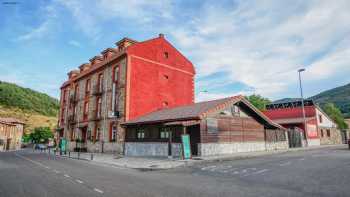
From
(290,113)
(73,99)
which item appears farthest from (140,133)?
(290,113)

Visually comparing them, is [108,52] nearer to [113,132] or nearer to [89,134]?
[89,134]

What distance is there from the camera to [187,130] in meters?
19.7

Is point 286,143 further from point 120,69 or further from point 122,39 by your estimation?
point 122,39

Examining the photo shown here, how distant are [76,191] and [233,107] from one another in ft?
56.6

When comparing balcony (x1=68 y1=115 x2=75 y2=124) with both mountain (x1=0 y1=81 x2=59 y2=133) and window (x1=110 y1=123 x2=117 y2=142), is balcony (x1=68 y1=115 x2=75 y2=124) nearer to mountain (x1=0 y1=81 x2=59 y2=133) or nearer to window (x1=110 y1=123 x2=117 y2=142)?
window (x1=110 y1=123 x2=117 y2=142)

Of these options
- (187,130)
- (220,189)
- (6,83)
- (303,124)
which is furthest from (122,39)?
(6,83)

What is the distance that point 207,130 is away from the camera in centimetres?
1908

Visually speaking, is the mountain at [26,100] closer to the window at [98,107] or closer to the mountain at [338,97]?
the window at [98,107]

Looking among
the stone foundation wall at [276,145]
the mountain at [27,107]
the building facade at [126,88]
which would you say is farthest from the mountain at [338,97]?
the mountain at [27,107]

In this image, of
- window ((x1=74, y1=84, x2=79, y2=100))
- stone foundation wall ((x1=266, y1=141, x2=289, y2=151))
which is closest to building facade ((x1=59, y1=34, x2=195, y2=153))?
window ((x1=74, y1=84, x2=79, y2=100))

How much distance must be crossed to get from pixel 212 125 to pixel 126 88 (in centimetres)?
1100

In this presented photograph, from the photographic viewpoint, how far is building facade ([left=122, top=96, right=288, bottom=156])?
61.8ft

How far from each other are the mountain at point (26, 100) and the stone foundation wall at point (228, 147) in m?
92.2

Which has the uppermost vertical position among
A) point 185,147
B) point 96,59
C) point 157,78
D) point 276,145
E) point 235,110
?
point 96,59
